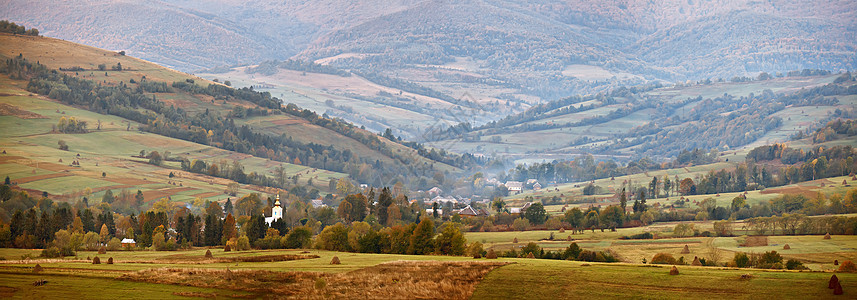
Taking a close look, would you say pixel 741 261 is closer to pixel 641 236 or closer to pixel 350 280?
pixel 350 280

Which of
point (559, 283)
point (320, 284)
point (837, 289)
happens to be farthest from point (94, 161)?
point (837, 289)

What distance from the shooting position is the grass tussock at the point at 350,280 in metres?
42.4

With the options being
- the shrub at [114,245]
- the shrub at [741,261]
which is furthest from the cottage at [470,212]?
the shrub at [741,261]

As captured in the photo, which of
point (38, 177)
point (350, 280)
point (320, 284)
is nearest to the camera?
point (320, 284)

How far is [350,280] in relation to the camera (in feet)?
146

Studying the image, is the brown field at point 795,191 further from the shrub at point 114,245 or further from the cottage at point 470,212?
the shrub at point 114,245

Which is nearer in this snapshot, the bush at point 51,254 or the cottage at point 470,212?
the bush at point 51,254

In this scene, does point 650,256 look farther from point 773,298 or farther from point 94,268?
point 94,268

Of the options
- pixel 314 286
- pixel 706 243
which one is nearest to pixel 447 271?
pixel 314 286

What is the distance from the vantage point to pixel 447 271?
46125 millimetres

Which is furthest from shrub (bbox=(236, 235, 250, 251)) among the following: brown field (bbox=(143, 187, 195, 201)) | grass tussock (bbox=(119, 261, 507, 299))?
brown field (bbox=(143, 187, 195, 201))

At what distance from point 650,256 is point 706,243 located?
51.2 ft

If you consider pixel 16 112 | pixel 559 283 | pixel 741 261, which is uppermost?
pixel 16 112

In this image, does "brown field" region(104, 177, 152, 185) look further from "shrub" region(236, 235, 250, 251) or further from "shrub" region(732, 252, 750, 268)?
"shrub" region(732, 252, 750, 268)
